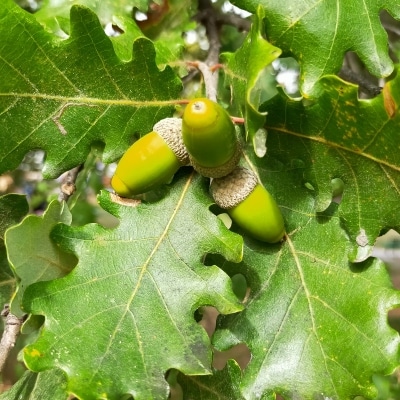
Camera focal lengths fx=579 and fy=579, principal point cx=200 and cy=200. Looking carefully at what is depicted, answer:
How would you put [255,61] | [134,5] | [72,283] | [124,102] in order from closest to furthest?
[255,61], [72,283], [124,102], [134,5]

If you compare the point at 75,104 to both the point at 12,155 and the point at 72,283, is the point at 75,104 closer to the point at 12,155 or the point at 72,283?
the point at 12,155

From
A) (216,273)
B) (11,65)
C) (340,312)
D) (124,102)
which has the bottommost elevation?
(340,312)

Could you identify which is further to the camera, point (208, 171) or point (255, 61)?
point (208, 171)

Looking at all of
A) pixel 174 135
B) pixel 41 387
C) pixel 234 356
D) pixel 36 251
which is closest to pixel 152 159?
pixel 174 135

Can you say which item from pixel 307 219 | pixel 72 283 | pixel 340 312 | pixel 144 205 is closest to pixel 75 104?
pixel 144 205

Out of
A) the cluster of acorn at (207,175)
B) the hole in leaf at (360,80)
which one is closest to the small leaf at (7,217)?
the cluster of acorn at (207,175)

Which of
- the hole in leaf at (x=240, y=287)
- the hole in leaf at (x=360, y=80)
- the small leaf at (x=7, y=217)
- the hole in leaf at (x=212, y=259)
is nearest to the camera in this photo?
the hole in leaf at (x=212, y=259)

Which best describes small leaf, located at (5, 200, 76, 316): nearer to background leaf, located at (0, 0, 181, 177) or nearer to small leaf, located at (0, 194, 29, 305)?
background leaf, located at (0, 0, 181, 177)

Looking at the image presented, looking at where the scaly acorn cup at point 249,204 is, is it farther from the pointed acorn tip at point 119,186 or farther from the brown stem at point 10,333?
the brown stem at point 10,333
